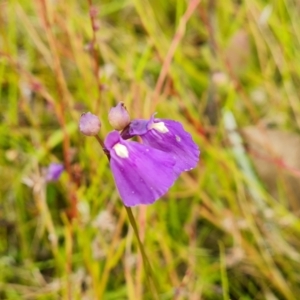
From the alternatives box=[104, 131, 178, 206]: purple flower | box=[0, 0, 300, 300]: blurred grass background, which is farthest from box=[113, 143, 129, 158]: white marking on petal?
box=[0, 0, 300, 300]: blurred grass background

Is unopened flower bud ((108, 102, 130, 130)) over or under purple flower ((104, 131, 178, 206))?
over

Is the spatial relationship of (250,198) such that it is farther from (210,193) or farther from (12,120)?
(12,120)

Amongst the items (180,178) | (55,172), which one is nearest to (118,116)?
(55,172)

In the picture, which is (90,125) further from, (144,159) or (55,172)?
(55,172)

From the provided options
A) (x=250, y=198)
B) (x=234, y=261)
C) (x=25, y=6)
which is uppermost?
(x=25, y=6)

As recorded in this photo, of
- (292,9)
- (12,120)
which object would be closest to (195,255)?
(12,120)

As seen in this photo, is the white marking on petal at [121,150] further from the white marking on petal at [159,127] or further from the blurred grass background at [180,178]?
the blurred grass background at [180,178]

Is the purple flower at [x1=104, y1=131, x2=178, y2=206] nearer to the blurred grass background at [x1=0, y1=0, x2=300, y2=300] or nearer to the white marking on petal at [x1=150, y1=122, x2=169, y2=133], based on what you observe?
the white marking on petal at [x1=150, y1=122, x2=169, y2=133]

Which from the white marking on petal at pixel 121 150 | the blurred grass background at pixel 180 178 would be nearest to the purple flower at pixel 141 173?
the white marking on petal at pixel 121 150
